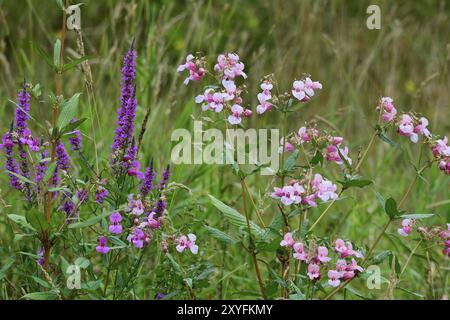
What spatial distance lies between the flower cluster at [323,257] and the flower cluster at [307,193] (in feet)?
0.29

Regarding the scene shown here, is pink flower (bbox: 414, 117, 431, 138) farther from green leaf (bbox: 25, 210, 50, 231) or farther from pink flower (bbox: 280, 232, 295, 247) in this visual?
green leaf (bbox: 25, 210, 50, 231)

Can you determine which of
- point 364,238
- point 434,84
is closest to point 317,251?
point 364,238

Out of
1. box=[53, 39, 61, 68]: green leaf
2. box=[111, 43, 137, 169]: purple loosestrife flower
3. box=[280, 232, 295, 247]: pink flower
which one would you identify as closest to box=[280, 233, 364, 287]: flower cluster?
box=[280, 232, 295, 247]: pink flower

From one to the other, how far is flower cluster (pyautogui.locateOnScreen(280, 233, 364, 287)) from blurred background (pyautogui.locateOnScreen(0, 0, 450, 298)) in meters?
0.17

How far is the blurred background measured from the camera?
2.80m

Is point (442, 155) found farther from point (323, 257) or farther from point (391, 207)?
point (323, 257)

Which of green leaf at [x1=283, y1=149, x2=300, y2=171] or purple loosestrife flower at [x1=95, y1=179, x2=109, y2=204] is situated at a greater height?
green leaf at [x1=283, y1=149, x2=300, y2=171]

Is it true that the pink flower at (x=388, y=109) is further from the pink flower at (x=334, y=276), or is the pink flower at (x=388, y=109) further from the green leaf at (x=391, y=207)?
the pink flower at (x=334, y=276)

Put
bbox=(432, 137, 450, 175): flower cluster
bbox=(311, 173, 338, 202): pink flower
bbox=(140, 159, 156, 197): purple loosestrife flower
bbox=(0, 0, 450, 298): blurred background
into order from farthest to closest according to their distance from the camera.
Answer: bbox=(0, 0, 450, 298): blurred background
bbox=(140, 159, 156, 197): purple loosestrife flower
bbox=(432, 137, 450, 175): flower cluster
bbox=(311, 173, 338, 202): pink flower

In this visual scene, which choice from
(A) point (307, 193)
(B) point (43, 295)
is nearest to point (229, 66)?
(A) point (307, 193)

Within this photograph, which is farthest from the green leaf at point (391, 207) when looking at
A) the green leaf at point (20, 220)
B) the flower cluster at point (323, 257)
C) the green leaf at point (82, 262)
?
the green leaf at point (20, 220)
